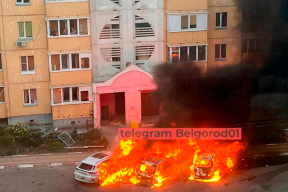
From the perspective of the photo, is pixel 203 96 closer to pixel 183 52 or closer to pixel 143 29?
pixel 183 52

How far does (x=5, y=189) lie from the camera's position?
2083cm

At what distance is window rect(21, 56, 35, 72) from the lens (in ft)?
86.1

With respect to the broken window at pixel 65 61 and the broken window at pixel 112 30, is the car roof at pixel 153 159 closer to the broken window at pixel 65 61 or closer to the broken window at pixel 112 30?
the broken window at pixel 65 61

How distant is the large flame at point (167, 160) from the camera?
21562 mm

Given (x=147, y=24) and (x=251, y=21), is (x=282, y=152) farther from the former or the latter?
Result: (x=147, y=24)

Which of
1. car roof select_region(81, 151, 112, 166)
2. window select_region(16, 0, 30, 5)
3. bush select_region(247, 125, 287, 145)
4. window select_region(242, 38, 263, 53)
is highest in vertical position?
window select_region(16, 0, 30, 5)

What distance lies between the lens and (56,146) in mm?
24531

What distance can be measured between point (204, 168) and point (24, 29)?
39.1 ft

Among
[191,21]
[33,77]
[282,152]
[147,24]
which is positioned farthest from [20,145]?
[282,152]

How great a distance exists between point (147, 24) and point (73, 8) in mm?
4088

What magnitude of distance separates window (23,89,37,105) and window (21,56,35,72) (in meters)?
1.15

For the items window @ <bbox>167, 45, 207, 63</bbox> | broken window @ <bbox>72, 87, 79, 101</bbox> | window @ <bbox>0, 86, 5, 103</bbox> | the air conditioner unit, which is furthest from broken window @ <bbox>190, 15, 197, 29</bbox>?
window @ <bbox>0, 86, 5, 103</bbox>

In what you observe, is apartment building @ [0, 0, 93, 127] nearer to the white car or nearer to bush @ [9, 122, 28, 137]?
bush @ [9, 122, 28, 137]

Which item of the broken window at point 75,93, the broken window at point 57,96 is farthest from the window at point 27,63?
the broken window at point 75,93
